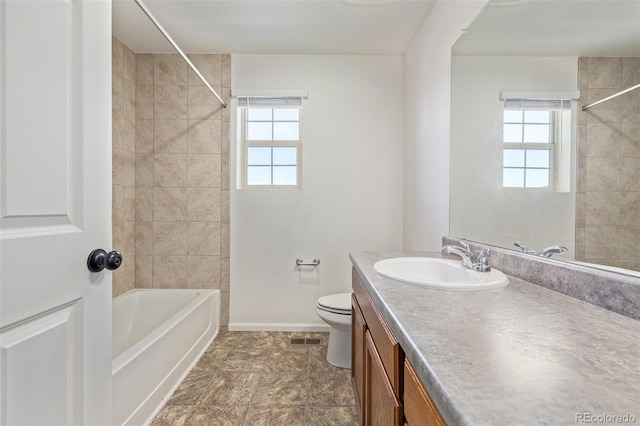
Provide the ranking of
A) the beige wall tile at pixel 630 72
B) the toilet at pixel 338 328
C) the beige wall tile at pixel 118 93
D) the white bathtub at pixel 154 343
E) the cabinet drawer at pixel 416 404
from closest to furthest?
the cabinet drawer at pixel 416 404 < the beige wall tile at pixel 630 72 < the white bathtub at pixel 154 343 < the toilet at pixel 338 328 < the beige wall tile at pixel 118 93

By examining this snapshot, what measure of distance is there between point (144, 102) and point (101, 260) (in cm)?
225

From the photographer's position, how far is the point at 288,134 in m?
2.60

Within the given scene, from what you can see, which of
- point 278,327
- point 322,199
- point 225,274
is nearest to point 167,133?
point 225,274

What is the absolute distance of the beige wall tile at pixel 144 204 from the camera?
2.57m

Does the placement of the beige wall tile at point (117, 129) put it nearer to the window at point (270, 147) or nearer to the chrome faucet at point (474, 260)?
the window at point (270, 147)

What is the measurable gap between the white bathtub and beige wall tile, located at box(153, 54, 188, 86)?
1868 mm

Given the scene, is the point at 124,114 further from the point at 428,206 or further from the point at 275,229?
the point at 428,206

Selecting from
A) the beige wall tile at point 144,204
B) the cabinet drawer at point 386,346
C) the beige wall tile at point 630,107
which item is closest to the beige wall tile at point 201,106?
the beige wall tile at point 144,204

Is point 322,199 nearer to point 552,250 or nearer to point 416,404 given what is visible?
point 552,250

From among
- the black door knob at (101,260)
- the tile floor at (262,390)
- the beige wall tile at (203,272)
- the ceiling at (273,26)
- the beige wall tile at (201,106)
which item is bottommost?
the tile floor at (262,390)

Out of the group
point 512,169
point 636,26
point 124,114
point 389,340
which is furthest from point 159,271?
point 636,26

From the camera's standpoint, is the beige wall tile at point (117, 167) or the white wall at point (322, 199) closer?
the beige wall tile at point (117, 167)

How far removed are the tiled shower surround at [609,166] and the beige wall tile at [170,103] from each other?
269 cm

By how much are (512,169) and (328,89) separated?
1.78 m
